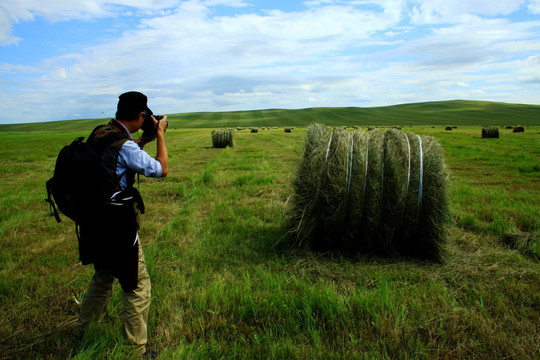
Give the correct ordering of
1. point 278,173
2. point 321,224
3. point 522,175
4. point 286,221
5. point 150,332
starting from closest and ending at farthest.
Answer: point 150,332 < point 321,224 < point 286,221 < point 522,175 < point 278,173

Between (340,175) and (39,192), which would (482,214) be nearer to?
(340,175)

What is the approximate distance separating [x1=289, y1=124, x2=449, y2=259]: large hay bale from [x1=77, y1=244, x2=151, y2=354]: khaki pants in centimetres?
243

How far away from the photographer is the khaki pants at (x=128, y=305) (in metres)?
3.01

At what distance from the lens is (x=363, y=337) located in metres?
3.10

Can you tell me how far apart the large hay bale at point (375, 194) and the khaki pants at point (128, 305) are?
2.43m

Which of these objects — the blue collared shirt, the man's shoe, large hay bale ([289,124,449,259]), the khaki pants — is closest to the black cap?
the blue collared shirt

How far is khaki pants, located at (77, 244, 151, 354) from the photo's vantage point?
3.01m

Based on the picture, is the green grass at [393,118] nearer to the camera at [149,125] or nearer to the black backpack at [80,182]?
the camera at [149,125]

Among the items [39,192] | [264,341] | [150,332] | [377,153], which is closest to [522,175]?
[377,153]

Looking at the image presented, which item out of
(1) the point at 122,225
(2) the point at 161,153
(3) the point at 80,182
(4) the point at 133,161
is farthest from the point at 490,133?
(3) the point at 80,182

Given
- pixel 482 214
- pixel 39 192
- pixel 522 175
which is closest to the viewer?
pixel 482 214

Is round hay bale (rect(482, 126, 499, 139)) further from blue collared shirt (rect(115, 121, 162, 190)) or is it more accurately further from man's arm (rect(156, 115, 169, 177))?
blue collared shirt (rect(115, 121, 162, 190))

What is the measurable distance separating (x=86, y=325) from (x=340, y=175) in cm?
338

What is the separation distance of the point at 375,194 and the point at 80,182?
3542 millimetres
